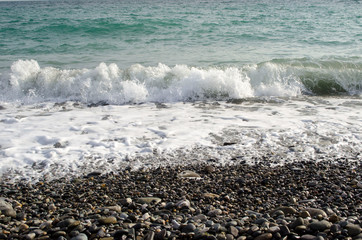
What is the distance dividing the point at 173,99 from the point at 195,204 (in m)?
4.73

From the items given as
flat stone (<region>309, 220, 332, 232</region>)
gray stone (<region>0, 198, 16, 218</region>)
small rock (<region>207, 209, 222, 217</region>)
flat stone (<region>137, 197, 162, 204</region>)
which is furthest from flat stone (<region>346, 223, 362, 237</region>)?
gray stone (<region>0, 198, 16, 218</region>)

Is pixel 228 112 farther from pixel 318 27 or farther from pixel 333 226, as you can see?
pixel 318 27

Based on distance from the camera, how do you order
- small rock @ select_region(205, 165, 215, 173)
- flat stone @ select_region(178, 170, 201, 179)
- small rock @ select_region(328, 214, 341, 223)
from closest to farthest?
small rock @ select_region(328, 214, 341, 223) < flat stone @ select_region(178, 170, 201, 179) < small rock @ select_region(205, 165, 215, 173)

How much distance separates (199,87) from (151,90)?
1.12 meters

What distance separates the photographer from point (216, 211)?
313cm

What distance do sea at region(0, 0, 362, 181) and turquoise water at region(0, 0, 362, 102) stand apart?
0.16ft

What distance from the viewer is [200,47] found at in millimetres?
12969

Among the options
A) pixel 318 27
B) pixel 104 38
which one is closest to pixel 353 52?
pixel 318 27

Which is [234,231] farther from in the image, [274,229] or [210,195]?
[210,195]

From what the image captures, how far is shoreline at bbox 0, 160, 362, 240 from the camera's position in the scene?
273 centimetres

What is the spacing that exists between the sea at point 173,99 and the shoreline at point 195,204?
341 mm

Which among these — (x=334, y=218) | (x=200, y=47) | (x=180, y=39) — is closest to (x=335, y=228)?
(x=334, y=218)

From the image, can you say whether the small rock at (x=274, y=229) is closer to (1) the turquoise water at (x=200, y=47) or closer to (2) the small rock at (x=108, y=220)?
(2) the small rock at (x=108, y=220)

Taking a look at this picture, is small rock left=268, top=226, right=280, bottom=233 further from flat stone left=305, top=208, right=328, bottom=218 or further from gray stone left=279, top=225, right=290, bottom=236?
flat stone left=305, top=208, right=328, bottom=218
